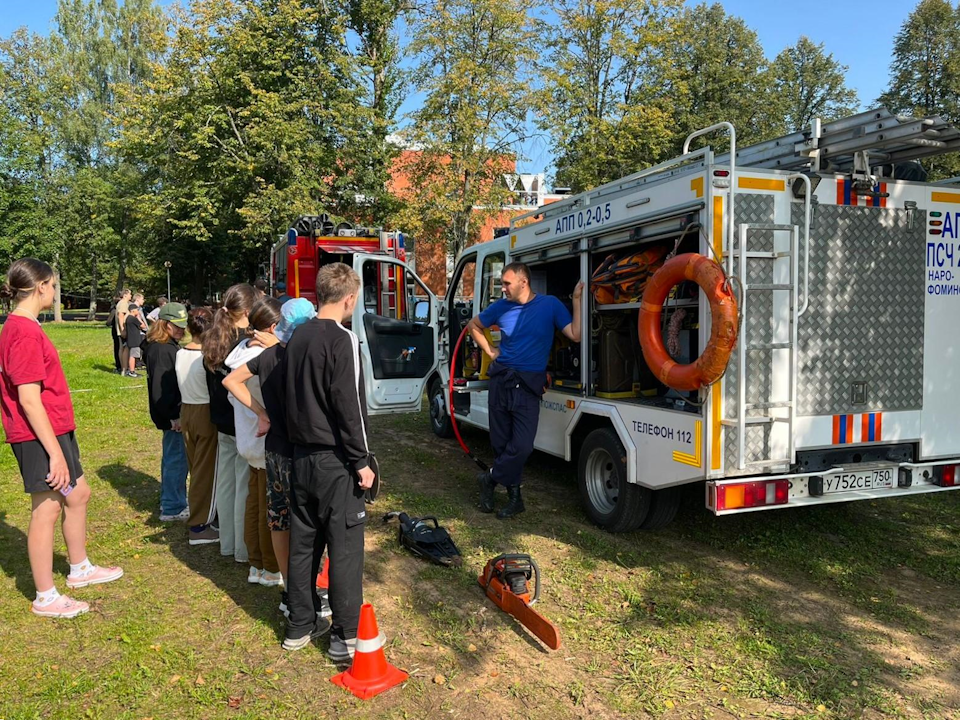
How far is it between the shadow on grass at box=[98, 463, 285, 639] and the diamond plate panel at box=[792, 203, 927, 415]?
136 inches

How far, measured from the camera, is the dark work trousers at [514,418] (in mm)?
5414

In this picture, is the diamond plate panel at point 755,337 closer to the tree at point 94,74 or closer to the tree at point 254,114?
the tree at point 254,114

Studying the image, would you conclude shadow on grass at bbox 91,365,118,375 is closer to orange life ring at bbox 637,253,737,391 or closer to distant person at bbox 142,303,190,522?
distant person at bbox 142,303,190,522

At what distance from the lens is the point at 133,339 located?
14156 millimetres

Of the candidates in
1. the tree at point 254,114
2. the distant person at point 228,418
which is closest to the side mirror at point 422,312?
the distant person at point 228,418

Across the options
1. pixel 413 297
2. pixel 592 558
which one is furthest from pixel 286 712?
pixel 413 297

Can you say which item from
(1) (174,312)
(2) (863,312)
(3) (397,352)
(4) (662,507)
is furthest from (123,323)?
(2) (863,312)

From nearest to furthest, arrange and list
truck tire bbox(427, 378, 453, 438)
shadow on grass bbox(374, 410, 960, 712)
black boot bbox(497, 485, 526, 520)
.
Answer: shadow on grass bbox(374, 410, 960, 712) < black boot bbox(497, 485, 526, 520) < truck tire bbox(427, 378, 453, 438)

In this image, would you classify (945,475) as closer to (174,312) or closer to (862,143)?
(862,143)

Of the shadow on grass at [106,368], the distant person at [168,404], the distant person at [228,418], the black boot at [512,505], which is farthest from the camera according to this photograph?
the shadow on grass at [106,368]

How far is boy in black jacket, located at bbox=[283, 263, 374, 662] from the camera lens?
3.11 m

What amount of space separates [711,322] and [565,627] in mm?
1942

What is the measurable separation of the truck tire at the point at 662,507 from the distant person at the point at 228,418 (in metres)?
2.84

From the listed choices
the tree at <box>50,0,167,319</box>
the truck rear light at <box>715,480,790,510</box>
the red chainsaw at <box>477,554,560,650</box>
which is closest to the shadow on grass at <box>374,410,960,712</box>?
the red chainsaw at <box>477,554,560,650</box>
